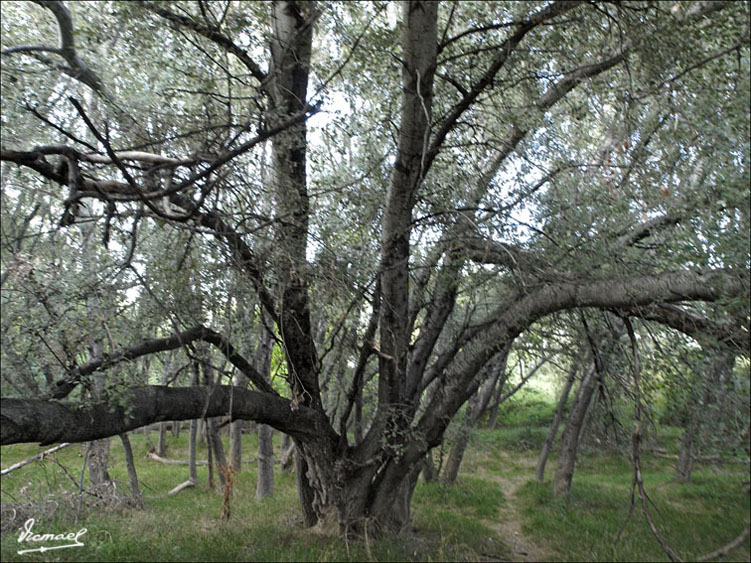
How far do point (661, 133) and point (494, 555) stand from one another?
6416 mm

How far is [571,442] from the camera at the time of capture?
12.6 m

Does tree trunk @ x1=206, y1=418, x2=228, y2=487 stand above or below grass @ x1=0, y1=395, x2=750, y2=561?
above

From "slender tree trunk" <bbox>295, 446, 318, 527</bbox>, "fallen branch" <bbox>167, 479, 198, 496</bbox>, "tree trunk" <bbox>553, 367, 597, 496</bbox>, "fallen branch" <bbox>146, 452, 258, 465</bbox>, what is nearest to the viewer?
"slender tree trunk" <bbox>295, 446, 318, 527</bbox>

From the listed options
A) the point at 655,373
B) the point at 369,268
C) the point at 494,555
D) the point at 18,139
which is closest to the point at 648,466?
the point at 494,555

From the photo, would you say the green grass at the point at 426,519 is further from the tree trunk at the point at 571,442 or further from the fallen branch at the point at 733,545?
the fallen branch at the point at 733,545

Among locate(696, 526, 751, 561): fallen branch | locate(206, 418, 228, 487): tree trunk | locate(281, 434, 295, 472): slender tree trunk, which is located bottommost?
locate(281, 434, 295, 472): slender tree trunk

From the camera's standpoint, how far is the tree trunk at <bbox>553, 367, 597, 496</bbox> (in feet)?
40.6

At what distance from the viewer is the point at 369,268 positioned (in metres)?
5.69

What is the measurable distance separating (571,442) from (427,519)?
4391 mm

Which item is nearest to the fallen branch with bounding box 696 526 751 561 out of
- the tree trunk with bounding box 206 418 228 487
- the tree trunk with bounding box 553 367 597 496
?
the tree trunk with bounding box 206 418 228 487

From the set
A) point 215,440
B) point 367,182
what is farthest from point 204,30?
point 215,440

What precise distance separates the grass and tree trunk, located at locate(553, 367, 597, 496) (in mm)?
340

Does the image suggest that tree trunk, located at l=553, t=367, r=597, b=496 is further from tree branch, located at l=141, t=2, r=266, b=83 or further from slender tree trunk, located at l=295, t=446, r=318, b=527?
tree branch, located at l=141, t=2, r=266, b=83

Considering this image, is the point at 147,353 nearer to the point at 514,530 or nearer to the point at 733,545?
the point at 733,545
